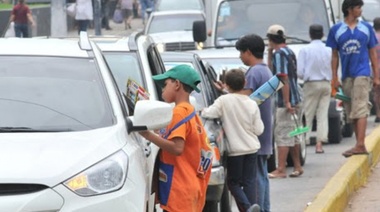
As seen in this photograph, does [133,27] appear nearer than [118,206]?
No

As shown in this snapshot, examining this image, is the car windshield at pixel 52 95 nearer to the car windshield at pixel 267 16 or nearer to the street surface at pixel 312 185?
the street surface at pixel 312 185

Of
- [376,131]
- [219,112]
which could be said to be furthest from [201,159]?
[376,131]

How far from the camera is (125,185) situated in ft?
21.2

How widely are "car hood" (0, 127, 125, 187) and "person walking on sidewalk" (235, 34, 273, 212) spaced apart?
353 centimetres

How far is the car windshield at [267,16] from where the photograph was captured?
766 inches

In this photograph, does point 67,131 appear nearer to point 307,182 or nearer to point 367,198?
point 367,198

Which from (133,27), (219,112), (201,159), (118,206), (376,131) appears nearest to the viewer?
(118,206)

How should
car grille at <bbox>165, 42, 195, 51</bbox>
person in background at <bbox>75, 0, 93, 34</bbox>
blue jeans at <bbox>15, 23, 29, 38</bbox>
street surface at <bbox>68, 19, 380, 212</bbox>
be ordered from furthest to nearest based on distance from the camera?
1. person in background at <bbox>75, 0, 93, 34</bbox>
2. blue jeans at <bbox>15, 23, 29, 38</bbox>
3. car grille at <bbox>165, 42, 195, 51</bbox>
4. street surface at <bbox>68, 19, 380, 212</bbox>

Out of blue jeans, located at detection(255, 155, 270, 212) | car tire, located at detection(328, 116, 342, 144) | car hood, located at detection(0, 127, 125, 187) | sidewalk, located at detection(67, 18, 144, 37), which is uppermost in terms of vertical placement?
car hood, located at detection(0, 127, 125, 187)

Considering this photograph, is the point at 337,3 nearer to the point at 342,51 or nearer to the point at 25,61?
the point at 342,51

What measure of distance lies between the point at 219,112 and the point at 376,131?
7250 mm

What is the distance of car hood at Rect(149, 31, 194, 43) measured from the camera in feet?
98.0

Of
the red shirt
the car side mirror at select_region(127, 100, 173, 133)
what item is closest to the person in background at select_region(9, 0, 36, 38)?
the red shirt

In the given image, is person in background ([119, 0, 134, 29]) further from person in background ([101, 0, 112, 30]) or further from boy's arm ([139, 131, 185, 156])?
boy's arm ([139, 131, 185, 156])
